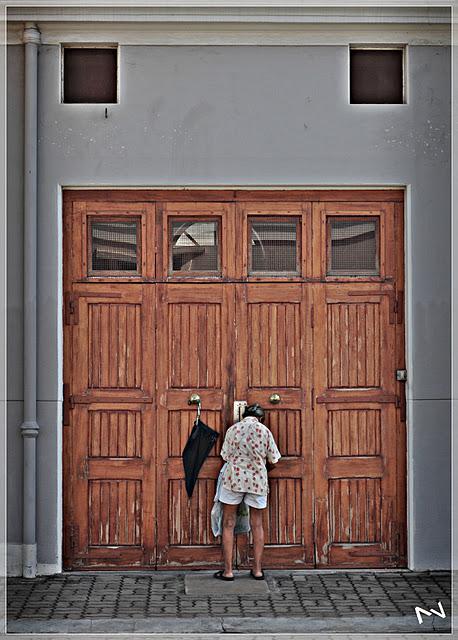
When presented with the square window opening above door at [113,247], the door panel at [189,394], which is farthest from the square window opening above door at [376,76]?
the square window opening above door at [113,247]

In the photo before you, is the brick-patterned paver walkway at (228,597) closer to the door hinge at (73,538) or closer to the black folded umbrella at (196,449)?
the door hinge at (73,538)

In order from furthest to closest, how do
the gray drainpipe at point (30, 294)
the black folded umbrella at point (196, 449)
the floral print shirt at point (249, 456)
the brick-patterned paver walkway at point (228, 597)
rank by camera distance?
1. the black folded umbrella at point (196, 449)
2. the gray drainpipe at point (30, 294)
3. the floral print shirt at point (249, 456)
4. the brick-patterned paver walkway at point (228, 597)

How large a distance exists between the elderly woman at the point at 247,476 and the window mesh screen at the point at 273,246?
4.42 ft

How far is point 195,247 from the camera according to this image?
31.5 feet

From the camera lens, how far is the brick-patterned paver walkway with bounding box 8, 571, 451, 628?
8219 millimetres

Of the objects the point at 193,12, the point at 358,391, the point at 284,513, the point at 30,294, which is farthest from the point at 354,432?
the point at 193,12

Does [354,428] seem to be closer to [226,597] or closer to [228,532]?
[228,532]

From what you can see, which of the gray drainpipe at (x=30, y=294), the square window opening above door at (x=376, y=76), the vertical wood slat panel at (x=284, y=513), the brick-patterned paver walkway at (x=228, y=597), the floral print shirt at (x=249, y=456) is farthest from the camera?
the square window opening above door at (x=376, y=76)

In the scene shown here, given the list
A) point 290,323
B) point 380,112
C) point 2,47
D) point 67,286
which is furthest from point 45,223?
point 380,112

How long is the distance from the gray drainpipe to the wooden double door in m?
0.32

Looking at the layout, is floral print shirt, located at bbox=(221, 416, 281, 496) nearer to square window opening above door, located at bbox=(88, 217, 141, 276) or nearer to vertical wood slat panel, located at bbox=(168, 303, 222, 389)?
vertical wood slat panel, located at bbox=(168, 303, 222, 389)

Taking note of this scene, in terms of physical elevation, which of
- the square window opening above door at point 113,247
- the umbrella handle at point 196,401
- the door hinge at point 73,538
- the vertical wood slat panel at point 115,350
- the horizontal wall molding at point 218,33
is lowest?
the door hinge at point 73,538

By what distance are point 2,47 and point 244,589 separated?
16.6 ft

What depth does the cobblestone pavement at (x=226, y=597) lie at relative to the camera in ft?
27.0
